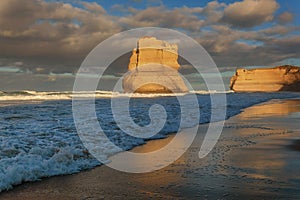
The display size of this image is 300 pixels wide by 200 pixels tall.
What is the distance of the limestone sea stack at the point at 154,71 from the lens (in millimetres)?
85250

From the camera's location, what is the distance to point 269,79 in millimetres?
107062

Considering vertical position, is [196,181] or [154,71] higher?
[154,71]

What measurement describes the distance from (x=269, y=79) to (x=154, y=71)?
4163 cm

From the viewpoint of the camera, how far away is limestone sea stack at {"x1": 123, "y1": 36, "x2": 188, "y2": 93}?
3356 inches

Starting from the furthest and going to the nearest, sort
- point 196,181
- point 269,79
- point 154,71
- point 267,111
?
1. point 269,79
2. point 154,71
3. point 267,111
4. point 196,181

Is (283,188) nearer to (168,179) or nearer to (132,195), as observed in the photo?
(168,179)

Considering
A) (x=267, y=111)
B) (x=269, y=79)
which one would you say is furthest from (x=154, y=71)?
(x=267, y=111)

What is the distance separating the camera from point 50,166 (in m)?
5.51

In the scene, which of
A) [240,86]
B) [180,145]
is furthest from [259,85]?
[180,145]

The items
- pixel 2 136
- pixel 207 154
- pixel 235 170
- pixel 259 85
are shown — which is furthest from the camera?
→ pixel 259 85

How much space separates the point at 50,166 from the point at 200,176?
2.40 meters

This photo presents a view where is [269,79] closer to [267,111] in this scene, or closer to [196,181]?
[267,111]

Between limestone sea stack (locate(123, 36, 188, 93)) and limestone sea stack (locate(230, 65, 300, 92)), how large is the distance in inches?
1204

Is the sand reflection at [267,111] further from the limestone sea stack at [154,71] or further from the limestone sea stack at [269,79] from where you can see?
the limestone sea stack at [269,79]
